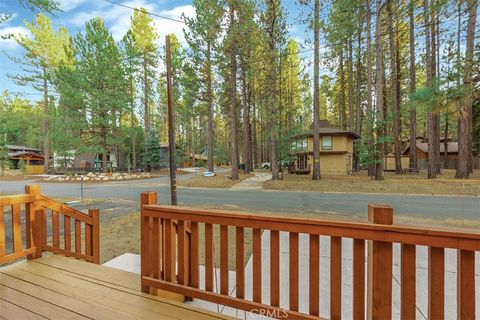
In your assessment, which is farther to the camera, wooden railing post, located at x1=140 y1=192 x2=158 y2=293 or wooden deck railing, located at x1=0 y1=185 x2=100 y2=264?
wooden deck railing, located at x1=0 y1=185 x2=100 y2=264

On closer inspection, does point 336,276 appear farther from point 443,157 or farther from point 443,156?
point 443,156

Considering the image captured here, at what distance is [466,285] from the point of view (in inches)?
50.7

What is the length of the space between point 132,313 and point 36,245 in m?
1.83

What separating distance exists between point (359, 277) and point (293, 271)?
39cm

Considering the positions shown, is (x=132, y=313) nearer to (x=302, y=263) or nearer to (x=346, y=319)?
(x=346, y=319)

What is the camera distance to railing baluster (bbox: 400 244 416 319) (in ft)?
4.50

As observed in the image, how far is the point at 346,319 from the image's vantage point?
2.26m

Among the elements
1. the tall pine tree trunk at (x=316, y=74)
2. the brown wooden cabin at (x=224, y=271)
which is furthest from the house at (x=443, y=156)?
the brown wooden cabin at (x=224, y=271)

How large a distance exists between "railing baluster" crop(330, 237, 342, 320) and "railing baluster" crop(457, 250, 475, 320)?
57 cm

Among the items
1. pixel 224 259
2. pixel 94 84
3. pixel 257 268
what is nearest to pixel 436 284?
pixel 257 268

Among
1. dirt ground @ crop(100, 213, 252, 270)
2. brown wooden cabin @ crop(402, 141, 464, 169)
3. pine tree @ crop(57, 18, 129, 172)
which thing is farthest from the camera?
brown wooden cabin @ crop(402, 141, 464, 169)

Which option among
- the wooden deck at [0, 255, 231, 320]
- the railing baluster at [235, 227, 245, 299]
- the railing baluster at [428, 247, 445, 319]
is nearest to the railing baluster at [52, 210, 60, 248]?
the wooden deck at [0, 255, 231, 320]

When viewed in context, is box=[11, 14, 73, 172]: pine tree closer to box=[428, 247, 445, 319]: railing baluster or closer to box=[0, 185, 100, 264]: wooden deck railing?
box=[0, 185, 100, 264]: wooden deck railing

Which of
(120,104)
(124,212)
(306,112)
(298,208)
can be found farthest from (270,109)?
(306,112)
